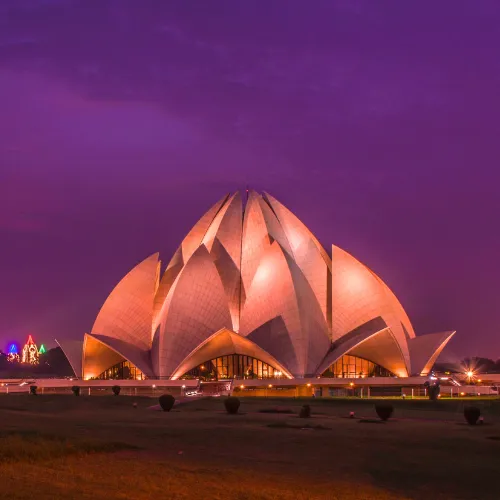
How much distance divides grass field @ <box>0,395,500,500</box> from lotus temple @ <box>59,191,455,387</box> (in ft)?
83.0

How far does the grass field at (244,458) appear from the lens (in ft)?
40.7

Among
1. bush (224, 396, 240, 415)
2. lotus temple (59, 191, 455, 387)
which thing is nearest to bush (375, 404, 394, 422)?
bush (224, 396, 240, 415)

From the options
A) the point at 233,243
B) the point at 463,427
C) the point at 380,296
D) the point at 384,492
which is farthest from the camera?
the point at 233,243

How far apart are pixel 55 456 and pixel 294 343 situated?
37.7 metres

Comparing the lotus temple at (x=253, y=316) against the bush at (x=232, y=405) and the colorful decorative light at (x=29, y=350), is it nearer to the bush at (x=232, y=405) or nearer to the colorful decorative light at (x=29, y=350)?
the bush at (x=232, y=405)

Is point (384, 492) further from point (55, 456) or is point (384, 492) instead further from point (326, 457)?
point (55, 456)

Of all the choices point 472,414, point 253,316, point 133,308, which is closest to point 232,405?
point 472,414

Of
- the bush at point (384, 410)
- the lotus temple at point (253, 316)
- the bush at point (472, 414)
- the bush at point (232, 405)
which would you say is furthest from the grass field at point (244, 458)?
the lotus temple at point (253, 316)

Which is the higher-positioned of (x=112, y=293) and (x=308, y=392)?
(x=112, y=293)

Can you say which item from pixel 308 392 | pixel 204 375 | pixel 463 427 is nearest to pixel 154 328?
pixel 204 375

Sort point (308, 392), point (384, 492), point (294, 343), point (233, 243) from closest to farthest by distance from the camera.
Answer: point (384, 492) → point (308, 392) → point (294, 343) → point (233, 243)

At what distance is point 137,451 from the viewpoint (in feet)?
54.3

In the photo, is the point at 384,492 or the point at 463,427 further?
the point at 463,427

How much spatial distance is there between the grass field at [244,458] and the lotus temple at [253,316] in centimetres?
2529
